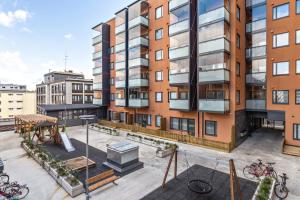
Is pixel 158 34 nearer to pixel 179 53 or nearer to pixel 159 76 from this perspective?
pixel 159 76

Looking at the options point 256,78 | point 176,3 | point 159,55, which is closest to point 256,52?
point 256,78

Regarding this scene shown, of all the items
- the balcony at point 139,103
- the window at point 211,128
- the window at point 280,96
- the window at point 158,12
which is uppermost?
the window at point 158,12

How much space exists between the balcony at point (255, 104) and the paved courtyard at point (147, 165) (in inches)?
154

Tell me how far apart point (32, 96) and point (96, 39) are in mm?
53739

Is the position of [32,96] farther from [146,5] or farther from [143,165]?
[143,165]

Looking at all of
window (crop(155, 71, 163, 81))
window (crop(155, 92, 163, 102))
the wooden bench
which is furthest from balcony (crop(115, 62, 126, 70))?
the wooden bench

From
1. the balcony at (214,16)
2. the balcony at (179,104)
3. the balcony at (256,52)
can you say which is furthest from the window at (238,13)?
the balcony at (179,104)

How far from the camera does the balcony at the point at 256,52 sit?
19859 mm

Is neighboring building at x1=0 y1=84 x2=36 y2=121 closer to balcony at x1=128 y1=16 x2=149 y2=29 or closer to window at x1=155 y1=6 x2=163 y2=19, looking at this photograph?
balcony at x1=128 y1=16 x2=149 y2=29

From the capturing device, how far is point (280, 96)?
60.3 feet

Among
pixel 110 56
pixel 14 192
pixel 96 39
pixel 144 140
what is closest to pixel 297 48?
pixel 144 140

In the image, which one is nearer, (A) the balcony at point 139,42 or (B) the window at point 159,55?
(B) the window at point 159,55

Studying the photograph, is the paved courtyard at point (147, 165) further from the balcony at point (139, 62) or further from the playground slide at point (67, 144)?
the balcony at point (139, 62)

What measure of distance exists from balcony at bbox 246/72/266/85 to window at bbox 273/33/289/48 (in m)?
3.27
